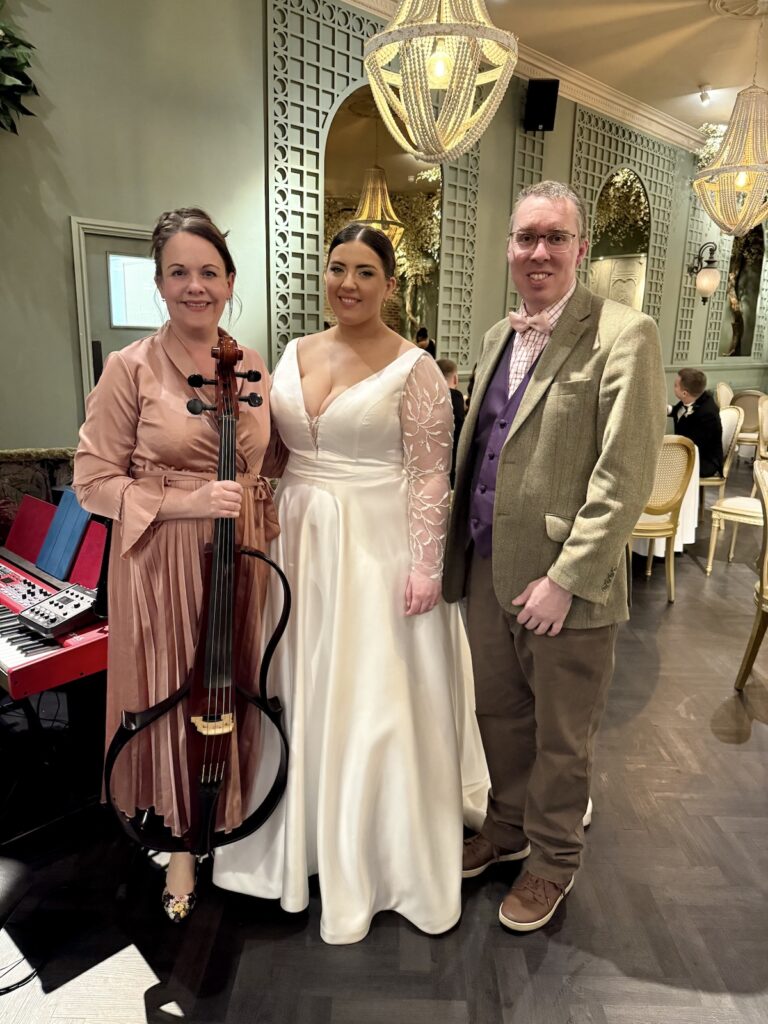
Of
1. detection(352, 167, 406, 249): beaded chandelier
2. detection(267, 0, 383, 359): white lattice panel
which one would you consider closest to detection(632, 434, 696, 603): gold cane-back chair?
detection(267, 0, 383, 359): white lattice panel

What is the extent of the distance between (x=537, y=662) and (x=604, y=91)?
23.9ft

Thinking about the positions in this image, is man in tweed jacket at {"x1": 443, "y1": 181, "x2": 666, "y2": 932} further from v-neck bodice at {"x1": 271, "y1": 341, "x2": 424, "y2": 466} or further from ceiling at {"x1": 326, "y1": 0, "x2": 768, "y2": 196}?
ceiling at {"x1": 326, "y1": 0, "x2": 768, "y2": 196}

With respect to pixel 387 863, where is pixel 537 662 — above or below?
above

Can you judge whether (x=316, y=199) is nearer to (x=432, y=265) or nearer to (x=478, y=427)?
(x=432, y=265)

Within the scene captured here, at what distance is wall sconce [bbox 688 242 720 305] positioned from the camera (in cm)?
904

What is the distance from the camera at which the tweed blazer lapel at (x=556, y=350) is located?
1.62 meters

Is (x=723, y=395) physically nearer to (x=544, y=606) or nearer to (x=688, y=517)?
(x=688, y=517)

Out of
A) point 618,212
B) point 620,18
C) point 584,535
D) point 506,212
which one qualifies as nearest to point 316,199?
point 506,212

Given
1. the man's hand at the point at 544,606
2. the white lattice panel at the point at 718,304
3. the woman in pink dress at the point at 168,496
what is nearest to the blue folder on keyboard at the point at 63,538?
the woman in pink dress at the point at 168,496

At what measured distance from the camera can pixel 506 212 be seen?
664 centimetres

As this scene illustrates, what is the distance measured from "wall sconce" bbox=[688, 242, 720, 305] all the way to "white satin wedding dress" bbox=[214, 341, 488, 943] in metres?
8.59

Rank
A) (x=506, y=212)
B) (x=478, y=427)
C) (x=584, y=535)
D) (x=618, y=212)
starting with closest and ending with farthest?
(x=584, y=535)
(x=478, y=427)
(x=506, y=212)
(x=618, y=212)

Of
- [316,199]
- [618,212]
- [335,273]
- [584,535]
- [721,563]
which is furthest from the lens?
[618,212]

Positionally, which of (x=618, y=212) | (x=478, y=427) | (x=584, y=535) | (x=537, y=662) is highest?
(x=618, y=212)
